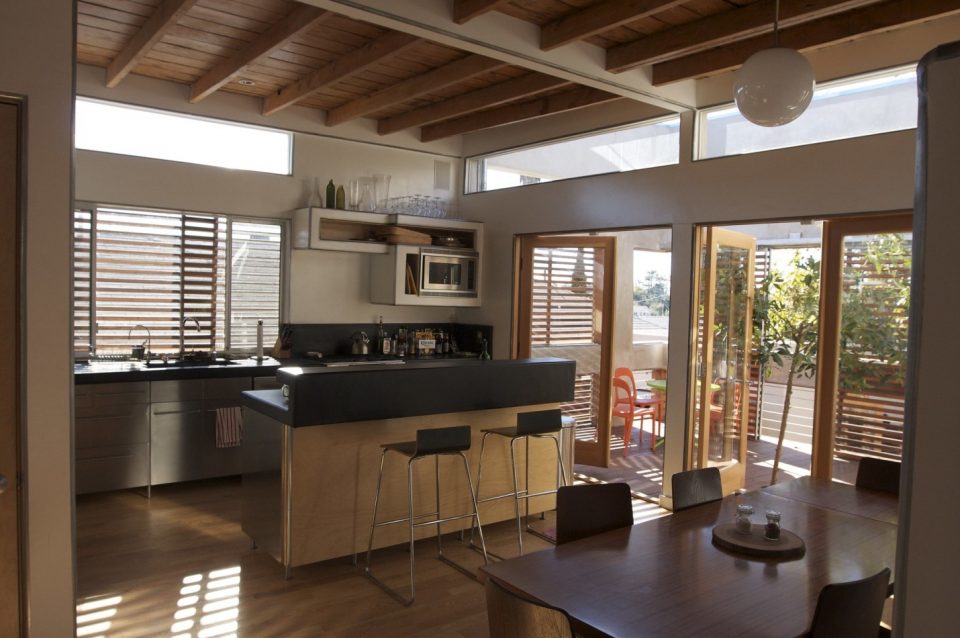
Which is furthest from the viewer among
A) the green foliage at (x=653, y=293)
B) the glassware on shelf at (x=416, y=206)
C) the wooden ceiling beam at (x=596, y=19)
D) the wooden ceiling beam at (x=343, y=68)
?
the green foliage at (x=653, y=293)

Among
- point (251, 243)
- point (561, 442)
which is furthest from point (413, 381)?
point (251, 243)

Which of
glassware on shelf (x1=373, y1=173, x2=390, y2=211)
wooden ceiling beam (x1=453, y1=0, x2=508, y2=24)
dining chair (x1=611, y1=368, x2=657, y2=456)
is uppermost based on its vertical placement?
wooden ceiling beam (x1=453, y1=0, x2=508, y2=24)

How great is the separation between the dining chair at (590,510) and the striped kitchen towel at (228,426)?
350cm

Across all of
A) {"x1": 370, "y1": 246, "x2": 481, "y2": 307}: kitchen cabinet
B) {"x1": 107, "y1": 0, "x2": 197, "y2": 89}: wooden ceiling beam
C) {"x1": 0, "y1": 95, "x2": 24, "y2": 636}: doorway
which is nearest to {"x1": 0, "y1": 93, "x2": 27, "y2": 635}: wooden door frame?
{"x1": 0, "y1": 95, "x2": 24, "y2": 636}: doorway

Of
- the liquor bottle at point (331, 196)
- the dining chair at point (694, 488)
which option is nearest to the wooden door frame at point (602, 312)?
the liquor bottle at point (331, 196)

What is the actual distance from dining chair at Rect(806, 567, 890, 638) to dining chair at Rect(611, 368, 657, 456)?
5365 mm

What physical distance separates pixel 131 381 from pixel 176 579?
1.79 m

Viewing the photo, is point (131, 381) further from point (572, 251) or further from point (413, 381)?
point (572, 251)

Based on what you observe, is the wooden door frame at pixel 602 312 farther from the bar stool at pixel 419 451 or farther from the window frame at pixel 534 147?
the bar stool at pixel 419 451

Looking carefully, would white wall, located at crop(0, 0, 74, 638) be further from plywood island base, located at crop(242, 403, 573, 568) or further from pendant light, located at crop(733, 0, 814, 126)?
pendant light, located at crop(733, 0, 814, 126)

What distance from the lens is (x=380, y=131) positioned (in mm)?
6855

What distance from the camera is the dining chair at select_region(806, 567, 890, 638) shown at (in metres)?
1.97

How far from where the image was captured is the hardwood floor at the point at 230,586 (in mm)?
3473

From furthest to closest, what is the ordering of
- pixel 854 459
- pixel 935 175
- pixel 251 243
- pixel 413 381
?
1. pixel 251 243
2. pixel 854 459
3. pixel 413 381
4. pixel 935 175
